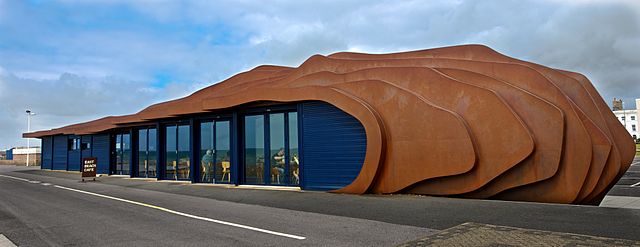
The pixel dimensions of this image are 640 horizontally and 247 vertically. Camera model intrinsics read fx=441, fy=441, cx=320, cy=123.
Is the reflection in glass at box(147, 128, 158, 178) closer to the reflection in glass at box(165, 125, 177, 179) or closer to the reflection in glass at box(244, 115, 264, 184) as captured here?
the reflection in glass at box(165, 125, 177, 179)

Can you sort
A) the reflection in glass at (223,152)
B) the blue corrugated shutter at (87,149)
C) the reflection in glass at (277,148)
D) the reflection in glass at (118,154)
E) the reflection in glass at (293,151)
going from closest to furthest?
the reflection in glass at (293,151)
the reflection in glass at (277,148)
the reflection in glass at (223,152)
the reflection in glass at (118,154)
the blue corrugated shutter at (87,149)

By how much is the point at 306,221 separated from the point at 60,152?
34724mm

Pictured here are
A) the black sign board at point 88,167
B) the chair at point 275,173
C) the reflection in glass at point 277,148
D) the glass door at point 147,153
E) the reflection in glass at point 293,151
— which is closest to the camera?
the reflection in glass at point 293,151

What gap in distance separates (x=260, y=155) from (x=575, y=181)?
10152mm

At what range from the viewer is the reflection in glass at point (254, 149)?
16.3 metres

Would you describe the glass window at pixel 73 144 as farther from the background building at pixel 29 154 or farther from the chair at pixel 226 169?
the background building at pixel 29 154

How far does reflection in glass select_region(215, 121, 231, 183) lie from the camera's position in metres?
17.6

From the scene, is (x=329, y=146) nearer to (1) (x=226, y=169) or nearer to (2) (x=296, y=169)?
(2) (x=296, y=169)

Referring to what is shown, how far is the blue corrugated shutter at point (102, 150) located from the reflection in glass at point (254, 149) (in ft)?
52.5

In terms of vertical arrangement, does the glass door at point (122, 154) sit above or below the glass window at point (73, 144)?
below

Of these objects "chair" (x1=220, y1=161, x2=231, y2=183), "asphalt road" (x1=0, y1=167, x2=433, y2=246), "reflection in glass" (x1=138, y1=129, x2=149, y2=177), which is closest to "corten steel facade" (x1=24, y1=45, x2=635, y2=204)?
"chair" (x1=220, y1=161, x2=231, y2=183)

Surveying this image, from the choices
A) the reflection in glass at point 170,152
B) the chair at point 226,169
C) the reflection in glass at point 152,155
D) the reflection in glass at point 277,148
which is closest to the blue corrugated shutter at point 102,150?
the reflection in glass at point 152,155

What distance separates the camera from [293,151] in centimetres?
1516

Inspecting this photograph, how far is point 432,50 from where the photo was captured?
1356 cm
